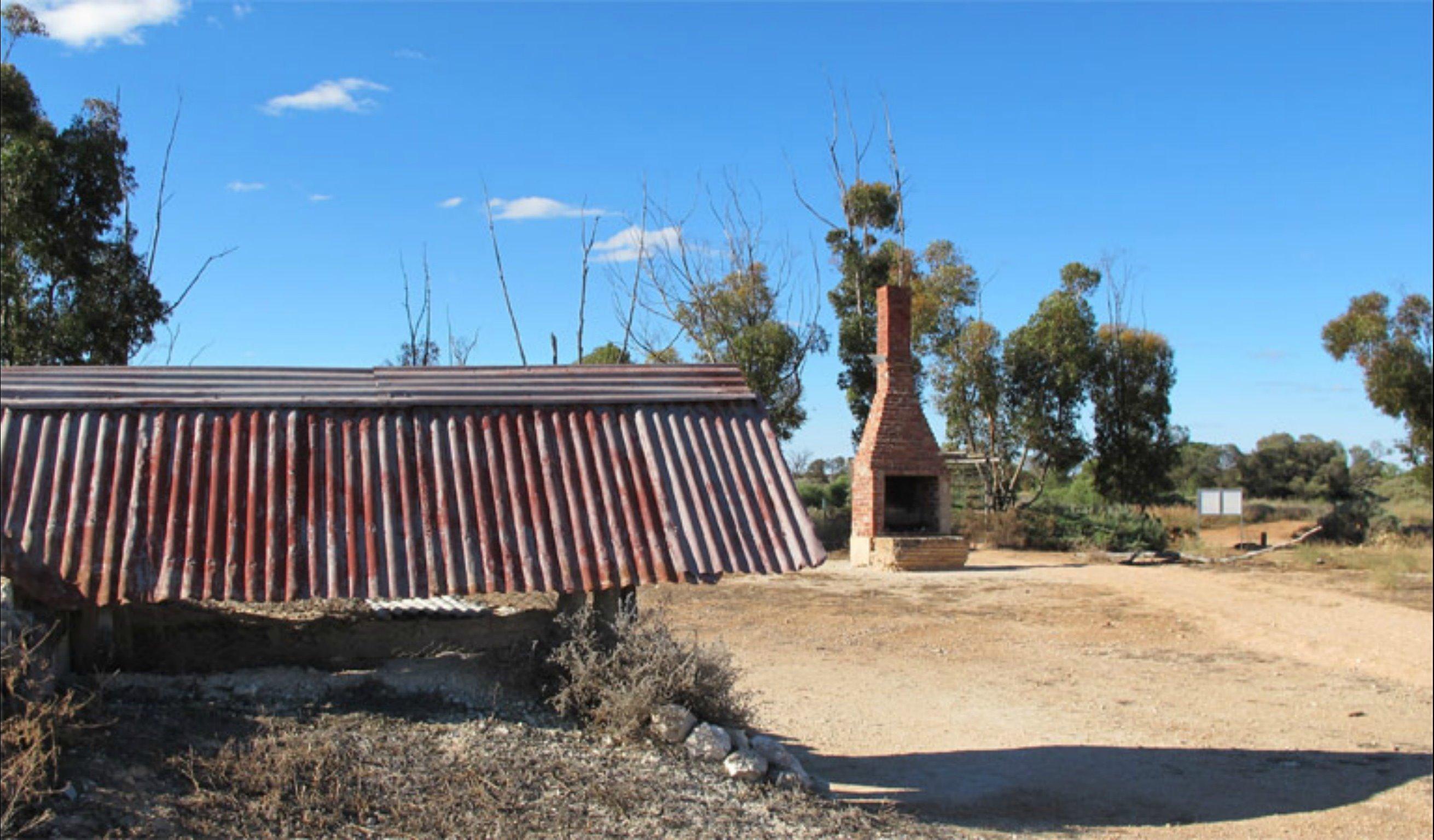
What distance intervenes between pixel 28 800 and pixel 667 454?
3.59 meters

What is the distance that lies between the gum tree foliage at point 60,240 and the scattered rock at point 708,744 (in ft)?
40.9

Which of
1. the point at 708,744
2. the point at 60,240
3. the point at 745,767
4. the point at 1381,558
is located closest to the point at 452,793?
the point at 708,744

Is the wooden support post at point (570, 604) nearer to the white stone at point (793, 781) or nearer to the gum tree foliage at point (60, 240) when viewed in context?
the white stone at point (793, 781)

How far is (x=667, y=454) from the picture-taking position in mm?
6688

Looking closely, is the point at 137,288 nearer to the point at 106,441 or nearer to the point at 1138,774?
the point at 106,441

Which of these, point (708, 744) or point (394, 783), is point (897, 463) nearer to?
point (708, 744)

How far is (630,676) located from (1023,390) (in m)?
23.0

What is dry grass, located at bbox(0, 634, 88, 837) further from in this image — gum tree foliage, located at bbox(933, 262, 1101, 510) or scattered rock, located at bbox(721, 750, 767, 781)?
gum tree foliage, located at bbox(933, 262, 1101, 510)

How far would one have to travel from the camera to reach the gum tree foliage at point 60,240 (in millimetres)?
14508

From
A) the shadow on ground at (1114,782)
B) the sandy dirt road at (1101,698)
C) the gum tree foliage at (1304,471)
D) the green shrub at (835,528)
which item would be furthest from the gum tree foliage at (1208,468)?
the shadow on ground at (1114,782)

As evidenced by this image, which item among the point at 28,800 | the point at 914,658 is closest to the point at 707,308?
the point at 914,658

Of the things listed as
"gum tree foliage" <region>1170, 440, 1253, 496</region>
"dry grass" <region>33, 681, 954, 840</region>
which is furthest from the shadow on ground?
"gum tree foliage" <region>1170, 440, 1253, 496</region>

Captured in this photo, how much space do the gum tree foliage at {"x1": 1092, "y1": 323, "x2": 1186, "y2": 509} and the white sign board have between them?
2.69 metres

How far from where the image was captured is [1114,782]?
7980 millimetres
